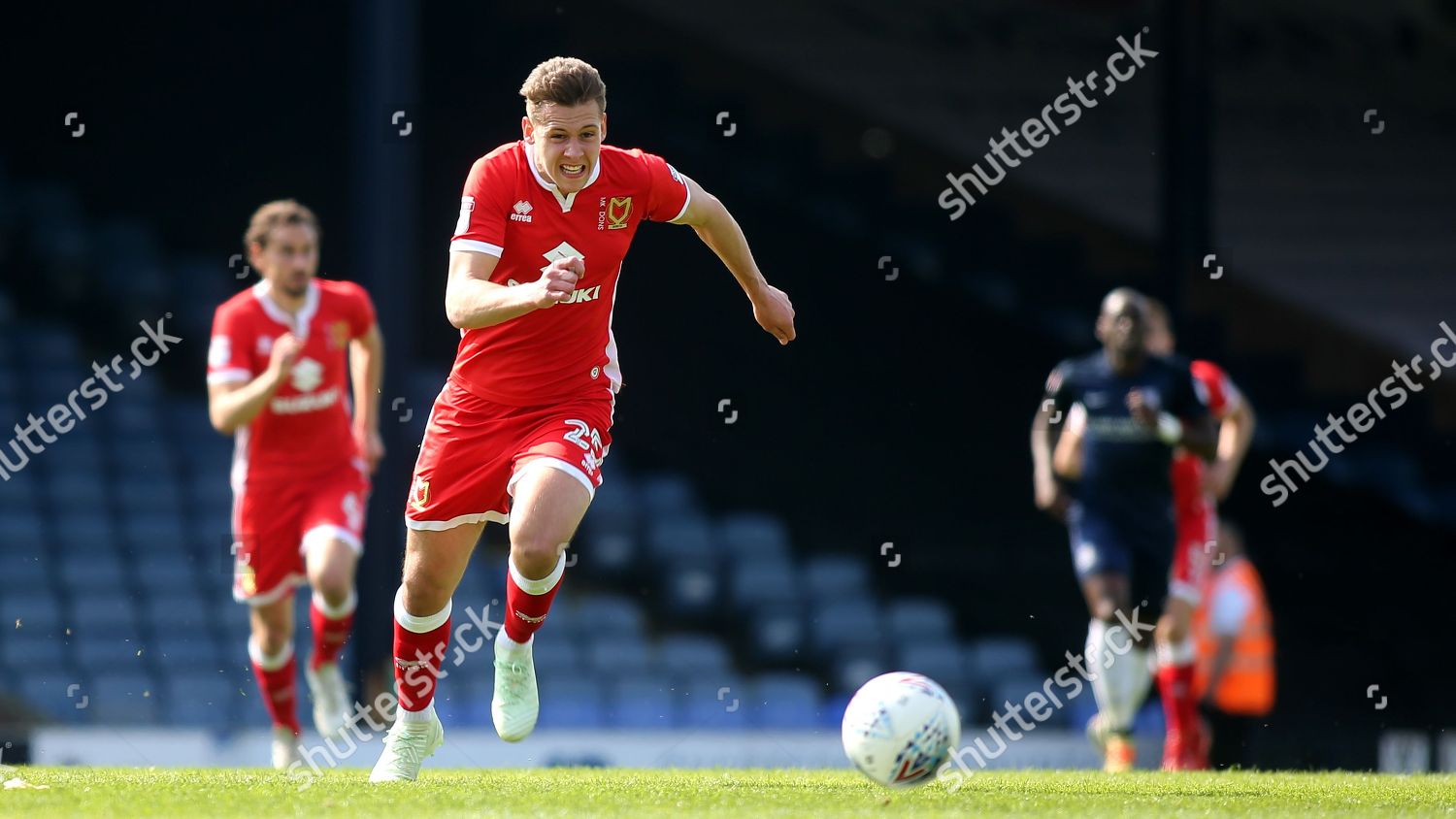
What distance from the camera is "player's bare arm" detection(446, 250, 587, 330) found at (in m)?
4.73

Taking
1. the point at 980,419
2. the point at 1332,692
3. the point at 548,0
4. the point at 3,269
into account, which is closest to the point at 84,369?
the point at 3,269

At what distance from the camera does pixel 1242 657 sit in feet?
34.9

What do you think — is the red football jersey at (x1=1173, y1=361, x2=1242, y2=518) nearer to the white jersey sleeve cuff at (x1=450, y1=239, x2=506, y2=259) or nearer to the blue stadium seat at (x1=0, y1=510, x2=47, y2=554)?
the white jersey sleeve cuff at (x1=450, y1=239, x2=506, y2=259)

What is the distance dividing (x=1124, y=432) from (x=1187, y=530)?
0.97 meters

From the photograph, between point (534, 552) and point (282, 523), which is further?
point (282, 523)

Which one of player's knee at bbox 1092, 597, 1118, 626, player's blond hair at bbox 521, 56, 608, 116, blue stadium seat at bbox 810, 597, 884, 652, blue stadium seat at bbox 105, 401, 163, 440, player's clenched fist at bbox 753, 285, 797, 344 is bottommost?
blue stadium seat at bbox 810, 597, 884, 652

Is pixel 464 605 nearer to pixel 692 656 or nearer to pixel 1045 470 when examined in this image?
pixel 692 656

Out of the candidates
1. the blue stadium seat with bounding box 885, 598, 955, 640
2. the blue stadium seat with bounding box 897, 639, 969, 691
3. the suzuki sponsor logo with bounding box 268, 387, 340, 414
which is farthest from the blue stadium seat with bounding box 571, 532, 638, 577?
the suzuki sponsor logo with bounding box 268, 387, 340, 414

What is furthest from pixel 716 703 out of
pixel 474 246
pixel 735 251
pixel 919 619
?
pixel 474 246

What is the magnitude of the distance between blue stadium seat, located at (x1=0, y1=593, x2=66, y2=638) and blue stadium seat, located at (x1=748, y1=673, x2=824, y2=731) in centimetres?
406

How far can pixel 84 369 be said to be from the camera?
12.9 m

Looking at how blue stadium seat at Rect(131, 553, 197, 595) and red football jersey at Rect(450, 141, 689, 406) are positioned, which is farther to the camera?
blue stadium seat at Rect(131, 553, 197, 595)

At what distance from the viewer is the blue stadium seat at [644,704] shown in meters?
10.9

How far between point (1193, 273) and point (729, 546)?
13.0 ft
